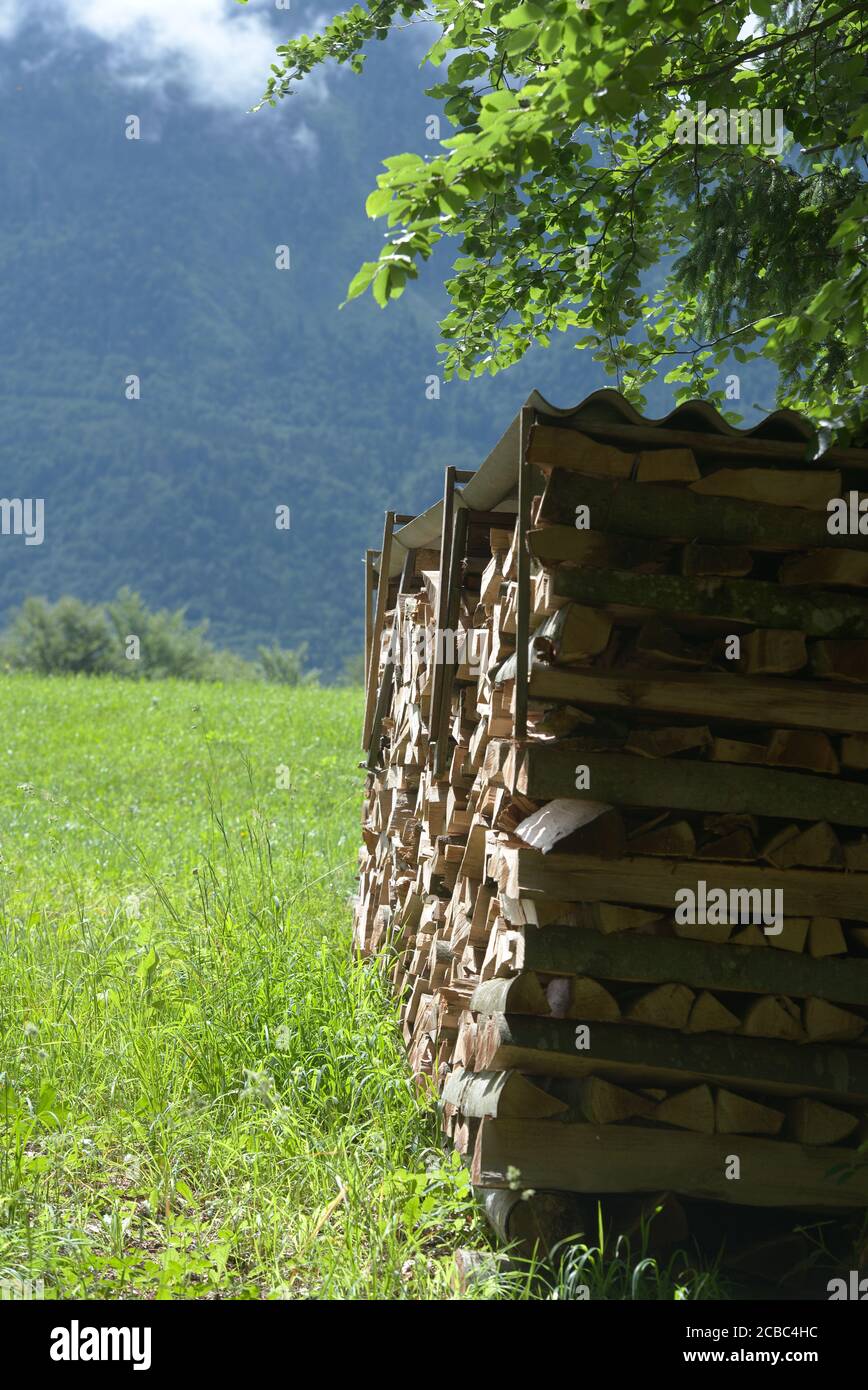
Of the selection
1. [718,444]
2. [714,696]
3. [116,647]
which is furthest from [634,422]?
[116,647]

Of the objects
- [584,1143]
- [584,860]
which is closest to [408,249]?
[584,860]

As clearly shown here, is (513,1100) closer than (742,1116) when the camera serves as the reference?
Yes

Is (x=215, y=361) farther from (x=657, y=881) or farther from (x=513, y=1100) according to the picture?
(x=513, y=1100)

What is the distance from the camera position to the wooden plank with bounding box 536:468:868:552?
11.3 feet

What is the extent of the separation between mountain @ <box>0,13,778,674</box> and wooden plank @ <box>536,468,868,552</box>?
87329mm

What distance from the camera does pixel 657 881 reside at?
3436mm

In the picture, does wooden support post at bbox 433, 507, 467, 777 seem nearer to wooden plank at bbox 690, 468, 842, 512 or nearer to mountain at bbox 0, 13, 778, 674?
wooden plank at bbox 690, 468, 842, 512

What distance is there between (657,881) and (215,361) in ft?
413

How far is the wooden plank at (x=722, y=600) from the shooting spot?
3400 millimetres

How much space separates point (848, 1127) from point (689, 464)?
1.95 metres

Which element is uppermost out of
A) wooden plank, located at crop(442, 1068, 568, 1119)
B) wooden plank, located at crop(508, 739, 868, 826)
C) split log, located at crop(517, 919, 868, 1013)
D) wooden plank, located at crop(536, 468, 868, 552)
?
wooden plank, located at crop(536, 468, 868, 552)

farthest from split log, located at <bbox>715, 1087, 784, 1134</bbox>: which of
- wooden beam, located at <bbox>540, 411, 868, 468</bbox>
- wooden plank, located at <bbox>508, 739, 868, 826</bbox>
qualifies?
wooden beam, located at <bbox>540, 411, 868, 468</bbox>

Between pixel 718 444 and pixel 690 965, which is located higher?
pixel 718 444

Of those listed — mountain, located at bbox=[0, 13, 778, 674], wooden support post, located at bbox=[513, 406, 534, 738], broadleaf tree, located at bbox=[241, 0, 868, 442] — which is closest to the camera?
broadleaf tree, located at bbox=[241, 0, 868, 442]
